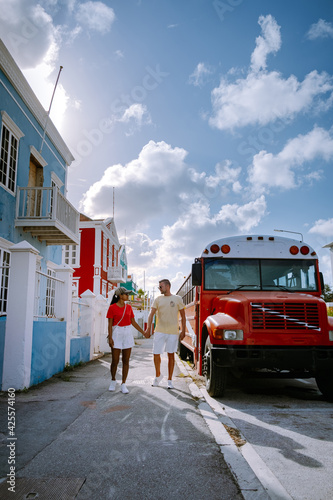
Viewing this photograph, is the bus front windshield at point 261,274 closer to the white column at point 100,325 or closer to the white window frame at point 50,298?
the white window frame at point 50,298

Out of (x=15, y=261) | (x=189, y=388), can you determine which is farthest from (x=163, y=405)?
(x=15, y=261)

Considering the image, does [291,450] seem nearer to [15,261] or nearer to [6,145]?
[15,261]

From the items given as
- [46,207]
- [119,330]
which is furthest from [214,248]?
[46,207]

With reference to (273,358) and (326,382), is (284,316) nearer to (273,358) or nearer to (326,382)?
(273,358)

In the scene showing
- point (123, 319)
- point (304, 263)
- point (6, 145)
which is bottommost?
point (123, 319)

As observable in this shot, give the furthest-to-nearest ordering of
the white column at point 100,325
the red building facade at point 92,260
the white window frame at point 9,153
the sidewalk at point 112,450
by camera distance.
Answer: the red building facade at point 92,260 < the white column at point 100,325 < the white window frame at point 9,153 < the sidewalk at point 112,450

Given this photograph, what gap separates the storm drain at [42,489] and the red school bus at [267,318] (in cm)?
325

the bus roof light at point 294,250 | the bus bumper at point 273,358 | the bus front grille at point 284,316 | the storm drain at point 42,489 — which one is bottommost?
the storm drain at point 42,489

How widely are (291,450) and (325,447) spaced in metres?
0.37

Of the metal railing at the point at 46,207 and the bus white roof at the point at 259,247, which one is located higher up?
the metal railing at the point at 46,207

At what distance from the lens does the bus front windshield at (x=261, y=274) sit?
703 cm

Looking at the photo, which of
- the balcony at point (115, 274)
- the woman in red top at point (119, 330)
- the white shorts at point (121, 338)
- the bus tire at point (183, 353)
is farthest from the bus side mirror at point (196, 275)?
the balcony at point (115, 274)

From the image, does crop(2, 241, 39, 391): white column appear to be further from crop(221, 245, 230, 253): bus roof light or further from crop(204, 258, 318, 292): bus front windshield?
crop(221, 245, 230, 253): bus roof light

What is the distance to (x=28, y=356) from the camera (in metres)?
6.80
